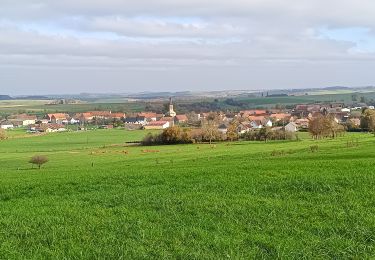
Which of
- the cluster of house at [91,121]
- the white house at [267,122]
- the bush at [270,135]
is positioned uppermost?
the bush at [270,135]

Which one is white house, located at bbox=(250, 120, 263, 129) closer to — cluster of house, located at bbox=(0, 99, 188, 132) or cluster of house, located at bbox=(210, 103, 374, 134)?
cluster of house, located at bbox=(210, 103, 374, 134)

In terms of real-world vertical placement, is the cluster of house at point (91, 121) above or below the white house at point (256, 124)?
below

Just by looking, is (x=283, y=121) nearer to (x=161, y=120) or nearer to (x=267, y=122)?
(x=267, y=122)

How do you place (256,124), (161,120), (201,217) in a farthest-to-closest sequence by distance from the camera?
1. (161,120)
2. (256,124)
3. (201,217)

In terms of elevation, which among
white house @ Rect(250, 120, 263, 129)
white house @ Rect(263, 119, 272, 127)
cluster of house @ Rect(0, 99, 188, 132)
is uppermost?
white house @ Rect(263, 119, 272, 127)

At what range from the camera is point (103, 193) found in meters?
18.4

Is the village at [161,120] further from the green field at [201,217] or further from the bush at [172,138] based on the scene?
the green field at [201,217]

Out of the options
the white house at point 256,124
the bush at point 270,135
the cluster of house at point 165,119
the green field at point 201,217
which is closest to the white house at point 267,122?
the cluster of house at point 165,119

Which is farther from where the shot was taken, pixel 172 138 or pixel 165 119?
pixel 165 119

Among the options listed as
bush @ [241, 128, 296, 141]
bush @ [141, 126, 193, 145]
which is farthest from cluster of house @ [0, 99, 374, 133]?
bush @ [141, 126, 193, 145]

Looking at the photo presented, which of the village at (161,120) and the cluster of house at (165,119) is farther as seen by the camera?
the cluster of house at (165,119)

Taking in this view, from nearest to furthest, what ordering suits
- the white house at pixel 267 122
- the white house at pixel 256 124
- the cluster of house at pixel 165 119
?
the white house at pixel 267 122 < the white house at pixel 256 124 < the cluster of house at pixel 165 119

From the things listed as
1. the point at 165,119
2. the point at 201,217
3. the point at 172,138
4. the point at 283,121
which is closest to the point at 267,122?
the point at 283,121

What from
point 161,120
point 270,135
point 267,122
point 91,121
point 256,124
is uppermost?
point 270,135
